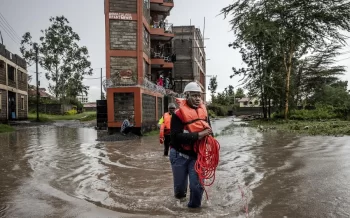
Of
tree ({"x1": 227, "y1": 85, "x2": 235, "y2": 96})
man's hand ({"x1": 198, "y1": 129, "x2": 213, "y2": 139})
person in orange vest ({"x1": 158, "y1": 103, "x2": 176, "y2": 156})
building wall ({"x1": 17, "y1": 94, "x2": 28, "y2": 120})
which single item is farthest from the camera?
tree ({"x1": 227, "y1": 85, "x2": 235, "y2": 96})

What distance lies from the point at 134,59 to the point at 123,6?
3814 mm

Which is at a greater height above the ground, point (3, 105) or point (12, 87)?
point (12, 87)

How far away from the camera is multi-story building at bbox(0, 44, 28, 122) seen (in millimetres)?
31266

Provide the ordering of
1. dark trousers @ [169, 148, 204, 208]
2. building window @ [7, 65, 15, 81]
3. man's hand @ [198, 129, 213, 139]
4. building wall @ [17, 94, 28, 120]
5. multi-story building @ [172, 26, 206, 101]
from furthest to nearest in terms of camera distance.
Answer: multi-story building @ [172, 26, 206, 101], building wall @ [17, 94, 28, 120], building window @ [7, 65, 15, 81], dark trousers @ [169, 148, 204, 208], man's hand @ [198, 129, 213, 139]

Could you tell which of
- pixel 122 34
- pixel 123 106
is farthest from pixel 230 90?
pixel 123 106

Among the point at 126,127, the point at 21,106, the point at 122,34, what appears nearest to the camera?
the point at 126,127

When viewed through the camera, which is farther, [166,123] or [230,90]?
[230,90]

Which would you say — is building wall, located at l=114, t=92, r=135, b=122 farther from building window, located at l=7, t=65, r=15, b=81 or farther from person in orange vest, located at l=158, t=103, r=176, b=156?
building window, located at l=7, t=65, r=15, b=81

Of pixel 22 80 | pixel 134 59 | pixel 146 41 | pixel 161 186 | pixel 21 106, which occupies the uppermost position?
pixel 146 41

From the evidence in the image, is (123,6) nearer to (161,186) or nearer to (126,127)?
(126,127)

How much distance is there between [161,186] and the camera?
7199 mm

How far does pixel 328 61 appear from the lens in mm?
43250

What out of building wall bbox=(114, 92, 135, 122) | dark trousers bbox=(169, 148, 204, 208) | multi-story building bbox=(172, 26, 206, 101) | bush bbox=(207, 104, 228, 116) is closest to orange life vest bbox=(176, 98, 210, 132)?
dark trousers bbox=(169, 148, 204, 208)

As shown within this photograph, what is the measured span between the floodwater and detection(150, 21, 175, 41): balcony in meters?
20.9
